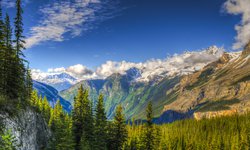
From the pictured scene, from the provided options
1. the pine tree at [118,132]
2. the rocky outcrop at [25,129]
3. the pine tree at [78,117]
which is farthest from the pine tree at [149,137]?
the rocky outcrop at [25,129]

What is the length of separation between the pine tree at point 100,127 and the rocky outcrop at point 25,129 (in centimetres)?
1237

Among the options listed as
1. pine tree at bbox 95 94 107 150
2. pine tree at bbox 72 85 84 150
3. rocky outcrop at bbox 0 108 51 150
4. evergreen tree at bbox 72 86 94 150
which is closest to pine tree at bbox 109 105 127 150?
pine tree at bbox 95 94 107 150

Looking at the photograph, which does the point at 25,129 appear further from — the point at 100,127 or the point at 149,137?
the point at 149,137

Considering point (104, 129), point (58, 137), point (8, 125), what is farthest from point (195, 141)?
point (8, 125)

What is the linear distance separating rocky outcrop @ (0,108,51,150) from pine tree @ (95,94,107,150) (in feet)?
40.6

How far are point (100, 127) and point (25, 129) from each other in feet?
85.3

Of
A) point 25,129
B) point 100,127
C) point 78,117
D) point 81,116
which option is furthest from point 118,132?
point 25,129

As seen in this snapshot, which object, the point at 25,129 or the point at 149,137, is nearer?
the point at 25,129

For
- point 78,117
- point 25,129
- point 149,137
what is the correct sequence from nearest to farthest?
point 25,129 < point 78,117 < point 149,137

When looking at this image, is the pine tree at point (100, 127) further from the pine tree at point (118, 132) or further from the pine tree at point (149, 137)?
the pine tree at point (149, 137)

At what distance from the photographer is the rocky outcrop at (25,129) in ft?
120

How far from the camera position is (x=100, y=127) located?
67.0 metres

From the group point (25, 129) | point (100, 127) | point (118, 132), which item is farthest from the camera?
point (118, 132)

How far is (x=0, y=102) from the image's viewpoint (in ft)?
120
